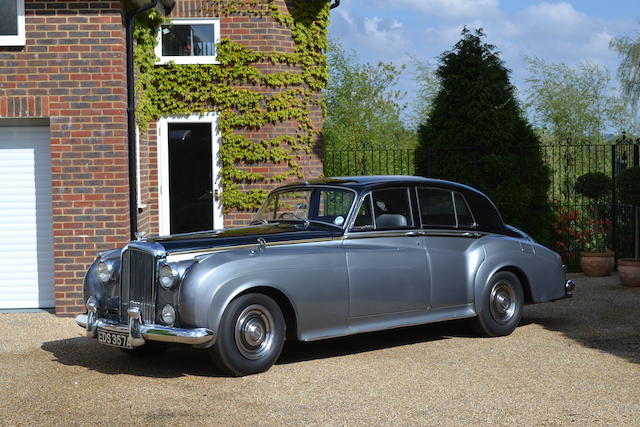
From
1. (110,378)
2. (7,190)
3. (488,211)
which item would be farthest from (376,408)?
(7,190)

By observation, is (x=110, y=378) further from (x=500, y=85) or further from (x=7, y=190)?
(x=500, y=85)

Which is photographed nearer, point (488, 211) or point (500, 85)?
point (488, 211)

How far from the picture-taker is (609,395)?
6.53 m

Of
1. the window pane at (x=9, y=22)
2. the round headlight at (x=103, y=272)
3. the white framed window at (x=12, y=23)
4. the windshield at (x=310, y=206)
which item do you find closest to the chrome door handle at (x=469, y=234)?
the windshield at (x=310, y=206)

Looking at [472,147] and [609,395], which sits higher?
[472,147]

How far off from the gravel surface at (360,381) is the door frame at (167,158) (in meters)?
3.93

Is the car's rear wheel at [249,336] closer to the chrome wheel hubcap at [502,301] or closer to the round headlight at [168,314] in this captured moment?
the round headlight at [168,314]

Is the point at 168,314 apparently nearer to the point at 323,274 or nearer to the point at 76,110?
the point at 323,274

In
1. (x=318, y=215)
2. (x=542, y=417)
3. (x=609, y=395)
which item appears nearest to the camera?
(x=542, y=417)

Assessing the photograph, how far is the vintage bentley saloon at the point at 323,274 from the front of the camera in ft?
23.3

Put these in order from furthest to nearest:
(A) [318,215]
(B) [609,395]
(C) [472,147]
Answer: (C) [472,147]
(A) [318,215]
(B) [609,395]

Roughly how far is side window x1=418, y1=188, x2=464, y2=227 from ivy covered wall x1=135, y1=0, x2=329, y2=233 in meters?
5.04

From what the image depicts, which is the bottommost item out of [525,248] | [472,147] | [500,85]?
[525,248]

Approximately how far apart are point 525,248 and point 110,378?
14.5ft
